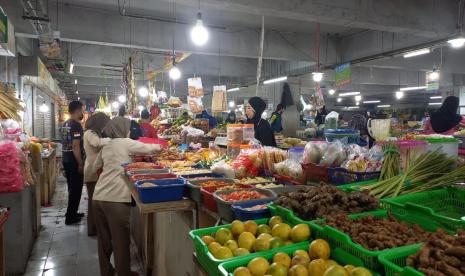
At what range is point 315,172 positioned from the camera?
2.91 meters

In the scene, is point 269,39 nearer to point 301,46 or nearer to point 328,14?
point 301,46

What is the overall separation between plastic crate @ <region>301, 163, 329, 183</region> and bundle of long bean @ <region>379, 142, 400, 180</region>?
17.5 inches

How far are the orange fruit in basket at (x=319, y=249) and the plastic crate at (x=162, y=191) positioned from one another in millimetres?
1541

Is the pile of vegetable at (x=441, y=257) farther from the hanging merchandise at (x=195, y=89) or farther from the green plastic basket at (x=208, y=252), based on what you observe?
the hanging merchandise at (x=195, y=89)

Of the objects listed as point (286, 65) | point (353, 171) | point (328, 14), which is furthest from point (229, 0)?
point (286, 65)

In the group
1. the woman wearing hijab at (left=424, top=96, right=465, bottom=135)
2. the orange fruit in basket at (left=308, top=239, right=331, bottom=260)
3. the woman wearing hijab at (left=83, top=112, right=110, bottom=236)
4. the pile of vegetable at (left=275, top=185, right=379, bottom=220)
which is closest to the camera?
the orange fruit in basket at (left=308, top=239, right=331, bottom=260)

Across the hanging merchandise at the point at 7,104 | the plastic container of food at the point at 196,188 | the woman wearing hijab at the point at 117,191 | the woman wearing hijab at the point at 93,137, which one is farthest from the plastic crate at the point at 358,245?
the hanging merchandise at the point at 7,104

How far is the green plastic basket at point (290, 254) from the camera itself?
1.39m

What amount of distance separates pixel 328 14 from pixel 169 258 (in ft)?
20.1

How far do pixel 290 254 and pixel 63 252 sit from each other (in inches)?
193

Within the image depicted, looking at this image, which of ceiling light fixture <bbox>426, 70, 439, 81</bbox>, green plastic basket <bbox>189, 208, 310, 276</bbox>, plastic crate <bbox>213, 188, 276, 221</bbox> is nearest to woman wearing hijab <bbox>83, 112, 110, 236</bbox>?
plastic crate <bbox>213, 188, 276, 221</bbox>

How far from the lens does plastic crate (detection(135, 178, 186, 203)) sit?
272cm

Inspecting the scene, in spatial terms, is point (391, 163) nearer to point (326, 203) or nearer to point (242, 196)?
point (326, 203)

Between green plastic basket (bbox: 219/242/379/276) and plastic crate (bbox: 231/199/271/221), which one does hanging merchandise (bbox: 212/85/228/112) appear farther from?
green plastic basket (bbox: 219/242/379/276)
